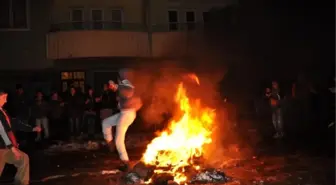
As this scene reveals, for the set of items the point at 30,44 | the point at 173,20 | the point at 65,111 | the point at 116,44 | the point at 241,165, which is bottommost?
the point at 241,165

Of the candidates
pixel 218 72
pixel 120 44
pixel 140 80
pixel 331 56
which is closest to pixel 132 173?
pixel 140 80

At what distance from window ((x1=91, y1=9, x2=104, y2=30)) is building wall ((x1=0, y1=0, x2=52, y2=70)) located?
2.20 metres

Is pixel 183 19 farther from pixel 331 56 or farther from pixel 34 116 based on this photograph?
pixel 34 116

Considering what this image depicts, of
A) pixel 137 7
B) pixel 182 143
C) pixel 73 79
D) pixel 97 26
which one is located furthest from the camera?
pixel 137 7

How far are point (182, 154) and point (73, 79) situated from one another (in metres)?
14.2

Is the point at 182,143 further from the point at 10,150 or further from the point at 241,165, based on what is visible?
the point at 10,150

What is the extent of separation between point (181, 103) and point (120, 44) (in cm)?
1185

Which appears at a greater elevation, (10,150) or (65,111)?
(65,111)

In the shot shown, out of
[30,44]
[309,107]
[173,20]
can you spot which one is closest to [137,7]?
[173,20]

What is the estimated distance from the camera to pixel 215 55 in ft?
66.2

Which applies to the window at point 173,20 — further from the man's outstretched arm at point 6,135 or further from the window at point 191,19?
the man's outstretched arm at point 6,135

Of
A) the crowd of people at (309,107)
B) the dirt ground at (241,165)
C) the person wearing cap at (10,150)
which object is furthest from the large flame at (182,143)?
the crowd of people at (309,107)

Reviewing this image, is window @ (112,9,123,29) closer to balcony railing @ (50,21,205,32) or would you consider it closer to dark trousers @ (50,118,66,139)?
balcony railing @ (50,21,205,32)

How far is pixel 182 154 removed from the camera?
9.23 m
